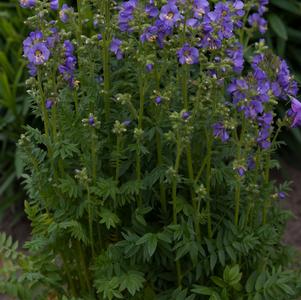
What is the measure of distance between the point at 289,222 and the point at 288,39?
4.76 ft

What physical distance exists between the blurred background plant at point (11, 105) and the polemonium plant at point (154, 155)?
5.66ft

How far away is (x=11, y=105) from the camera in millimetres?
4875

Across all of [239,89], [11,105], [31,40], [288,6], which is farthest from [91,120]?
[288,6]

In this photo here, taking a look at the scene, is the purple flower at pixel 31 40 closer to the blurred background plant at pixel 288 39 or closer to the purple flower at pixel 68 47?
the purple flower at pixel 68 47

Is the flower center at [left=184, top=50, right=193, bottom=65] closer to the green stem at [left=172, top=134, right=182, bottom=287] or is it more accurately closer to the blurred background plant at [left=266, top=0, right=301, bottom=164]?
the green stem at [left=172, top=134, right=182, bottom=287]

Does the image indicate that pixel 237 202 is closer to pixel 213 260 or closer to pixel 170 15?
pixel 213 260

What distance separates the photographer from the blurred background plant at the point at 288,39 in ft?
16.9

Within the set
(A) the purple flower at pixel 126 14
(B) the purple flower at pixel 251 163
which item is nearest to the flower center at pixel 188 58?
(A) the purple flower at pixel 126 14

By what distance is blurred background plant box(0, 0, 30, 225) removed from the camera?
4.90 m

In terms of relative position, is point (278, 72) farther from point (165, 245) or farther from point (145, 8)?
point (165, 245)

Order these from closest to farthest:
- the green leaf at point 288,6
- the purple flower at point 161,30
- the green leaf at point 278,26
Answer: the purple flower at point 161,30 < the green leaf at point 278,26 < the green leaf at point 288,6

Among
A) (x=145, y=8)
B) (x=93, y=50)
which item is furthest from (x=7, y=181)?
(x=145, y=8)

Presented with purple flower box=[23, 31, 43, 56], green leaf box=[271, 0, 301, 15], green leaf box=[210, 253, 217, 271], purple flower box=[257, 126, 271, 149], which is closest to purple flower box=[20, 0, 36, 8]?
purple flower box=[23, 31, 43, 56]

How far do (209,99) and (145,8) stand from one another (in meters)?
0.46
